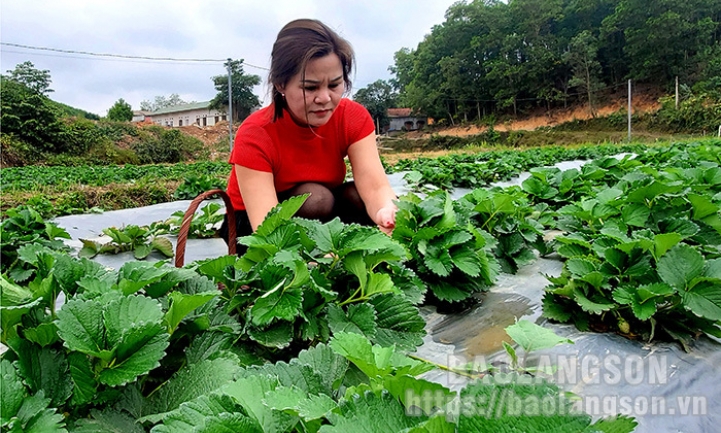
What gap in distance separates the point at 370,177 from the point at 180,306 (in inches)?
52.4

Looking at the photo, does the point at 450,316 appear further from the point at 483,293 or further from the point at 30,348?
the point at 30,348

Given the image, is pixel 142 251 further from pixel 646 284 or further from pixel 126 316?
pixel 646 284

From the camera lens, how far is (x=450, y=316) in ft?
4.76

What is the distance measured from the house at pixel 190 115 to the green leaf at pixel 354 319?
141ft

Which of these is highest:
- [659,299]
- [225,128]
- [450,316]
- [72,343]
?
[225,128]

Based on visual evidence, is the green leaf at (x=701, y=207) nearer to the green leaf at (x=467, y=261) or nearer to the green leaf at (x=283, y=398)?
the green leaf at (x=467, y=261)

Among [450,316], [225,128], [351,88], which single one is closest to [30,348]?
[450,316]

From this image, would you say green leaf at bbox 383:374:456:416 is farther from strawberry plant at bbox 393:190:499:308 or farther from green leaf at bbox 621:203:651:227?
green leaf at bbox 621:203:651:227

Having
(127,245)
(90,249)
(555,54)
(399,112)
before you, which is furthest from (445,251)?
(399,112)

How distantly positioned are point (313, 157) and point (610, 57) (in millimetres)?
42854

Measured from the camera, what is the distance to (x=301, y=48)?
1637mm

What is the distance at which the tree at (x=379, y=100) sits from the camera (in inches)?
1766

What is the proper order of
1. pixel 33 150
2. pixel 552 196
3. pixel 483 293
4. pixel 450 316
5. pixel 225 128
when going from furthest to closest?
pixel 225 128
pixel 33 150
pixel 552 196
pixel 483 293
pixel 450 316

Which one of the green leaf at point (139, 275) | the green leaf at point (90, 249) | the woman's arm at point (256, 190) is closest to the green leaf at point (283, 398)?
the green leaf at point (139, 275)
